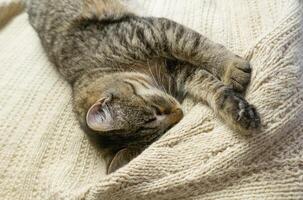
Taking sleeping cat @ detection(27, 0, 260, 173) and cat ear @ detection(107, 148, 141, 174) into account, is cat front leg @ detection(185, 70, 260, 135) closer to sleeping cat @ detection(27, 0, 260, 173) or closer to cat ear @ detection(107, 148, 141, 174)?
sleeping cat @ detection(27, 0, 260, 173)

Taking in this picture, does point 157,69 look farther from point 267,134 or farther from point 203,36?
point 267,134

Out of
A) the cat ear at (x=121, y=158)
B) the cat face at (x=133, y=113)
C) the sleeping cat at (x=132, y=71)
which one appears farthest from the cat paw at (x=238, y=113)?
the cat ear at (x=121, y=158)

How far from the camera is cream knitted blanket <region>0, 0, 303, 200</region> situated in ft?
3.46

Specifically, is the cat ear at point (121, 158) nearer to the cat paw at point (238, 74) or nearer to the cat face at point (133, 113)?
the cat face at point (133, 113)

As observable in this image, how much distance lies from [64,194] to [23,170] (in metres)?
0.18

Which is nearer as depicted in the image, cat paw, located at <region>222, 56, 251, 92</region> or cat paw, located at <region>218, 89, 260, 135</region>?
cat paw, located at <region>218, 89, 260, 135</region>

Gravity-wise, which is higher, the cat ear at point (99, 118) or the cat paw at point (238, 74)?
the cat paw at point (238, 74)

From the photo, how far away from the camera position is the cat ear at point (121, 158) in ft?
4.03

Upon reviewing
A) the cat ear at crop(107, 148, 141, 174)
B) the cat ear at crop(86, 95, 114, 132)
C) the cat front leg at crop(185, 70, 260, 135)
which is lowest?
the cat ear at crop(107, 148, 141, 174)

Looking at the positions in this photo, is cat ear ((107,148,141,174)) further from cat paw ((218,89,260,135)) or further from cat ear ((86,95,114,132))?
cat paw ((218,89,260,135))

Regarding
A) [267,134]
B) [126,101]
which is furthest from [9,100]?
[267,134]

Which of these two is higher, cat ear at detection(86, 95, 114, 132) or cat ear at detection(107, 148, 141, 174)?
cat ear at detection(86, 95, 114, 132)

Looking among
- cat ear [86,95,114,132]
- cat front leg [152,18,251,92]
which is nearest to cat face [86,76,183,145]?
cat ear [86,95,114,132]

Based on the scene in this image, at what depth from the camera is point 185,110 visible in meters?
1.39
